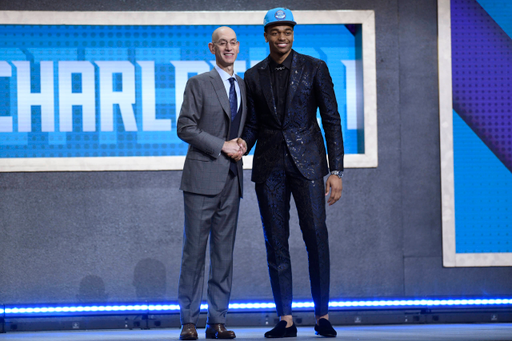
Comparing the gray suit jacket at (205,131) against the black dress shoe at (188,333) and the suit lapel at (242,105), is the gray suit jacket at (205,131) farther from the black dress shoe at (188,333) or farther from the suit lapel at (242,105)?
the black dress shoe at (188,333)

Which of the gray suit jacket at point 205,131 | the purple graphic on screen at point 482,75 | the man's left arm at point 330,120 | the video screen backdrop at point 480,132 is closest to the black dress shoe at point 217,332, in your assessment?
the gray suit jacket at point 205,131

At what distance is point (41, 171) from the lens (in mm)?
4234

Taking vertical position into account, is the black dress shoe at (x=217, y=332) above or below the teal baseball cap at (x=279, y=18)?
below

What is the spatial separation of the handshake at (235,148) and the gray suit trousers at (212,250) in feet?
0.44

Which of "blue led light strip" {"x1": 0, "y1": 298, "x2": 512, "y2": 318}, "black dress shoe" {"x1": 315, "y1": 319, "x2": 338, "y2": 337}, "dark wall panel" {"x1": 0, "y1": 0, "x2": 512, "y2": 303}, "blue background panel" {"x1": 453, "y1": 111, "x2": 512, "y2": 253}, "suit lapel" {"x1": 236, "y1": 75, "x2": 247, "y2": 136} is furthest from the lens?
"blue background panel" {"x1": 453, "y1": 111, "x2": 512, "y2": 253}

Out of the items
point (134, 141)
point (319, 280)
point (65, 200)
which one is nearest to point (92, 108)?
point (134, 141)

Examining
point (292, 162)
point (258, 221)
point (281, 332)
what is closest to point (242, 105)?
point (292, 162)

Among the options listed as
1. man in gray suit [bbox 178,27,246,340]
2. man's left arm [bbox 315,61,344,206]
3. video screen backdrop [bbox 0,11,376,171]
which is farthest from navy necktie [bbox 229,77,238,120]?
video screen backdrop [bbox 0,11,376,171]

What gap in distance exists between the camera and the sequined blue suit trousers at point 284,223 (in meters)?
2.73

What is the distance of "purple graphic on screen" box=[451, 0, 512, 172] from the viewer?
4.43m

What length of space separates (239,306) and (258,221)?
26.7 inches

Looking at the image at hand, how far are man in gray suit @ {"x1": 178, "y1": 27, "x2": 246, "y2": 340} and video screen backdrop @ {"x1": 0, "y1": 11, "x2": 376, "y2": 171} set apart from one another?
1.46 meters

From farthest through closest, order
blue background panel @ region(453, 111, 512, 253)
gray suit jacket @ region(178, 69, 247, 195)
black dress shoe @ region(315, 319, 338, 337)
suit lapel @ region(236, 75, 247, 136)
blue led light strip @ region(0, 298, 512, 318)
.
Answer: blue background panel @ region(453, 111, 512, 253)
blue led light strip @ region(0, 298, 512, 318)
suit lapel @ region(236, 75, 247, 136)
gray suit jacket @ region(178, 69, 247, 195)
black dress shoe @ region(315, 319, 338, 337)

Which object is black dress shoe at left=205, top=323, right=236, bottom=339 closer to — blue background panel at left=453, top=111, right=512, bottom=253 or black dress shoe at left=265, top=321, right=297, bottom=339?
black dress shoe at left=265, top=321, right=297, bottom=339
